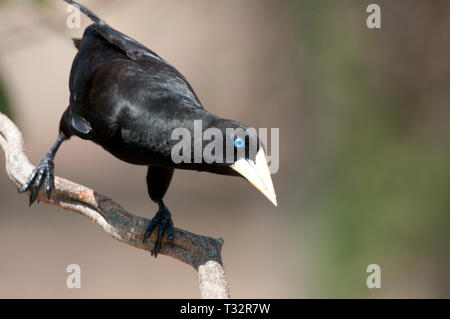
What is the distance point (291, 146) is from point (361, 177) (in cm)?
116

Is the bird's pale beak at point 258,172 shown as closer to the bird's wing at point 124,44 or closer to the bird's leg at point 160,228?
the bird's leg at point 160,228

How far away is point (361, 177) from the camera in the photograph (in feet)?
16.0

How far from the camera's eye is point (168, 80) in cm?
306

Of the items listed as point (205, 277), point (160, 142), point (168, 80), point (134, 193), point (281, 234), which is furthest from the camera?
point (134, 193)

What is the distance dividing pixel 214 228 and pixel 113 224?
477 centimetres

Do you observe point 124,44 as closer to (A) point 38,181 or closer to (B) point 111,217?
(A) point 38,181

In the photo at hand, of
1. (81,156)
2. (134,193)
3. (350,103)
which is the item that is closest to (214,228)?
(134,193)

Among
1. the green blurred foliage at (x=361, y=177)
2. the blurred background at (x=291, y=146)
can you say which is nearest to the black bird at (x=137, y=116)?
the blurred background at (x=291, y=146)

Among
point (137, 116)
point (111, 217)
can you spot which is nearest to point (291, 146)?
point (137, 116)

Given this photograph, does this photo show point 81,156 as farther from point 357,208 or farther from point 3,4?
point 3,4

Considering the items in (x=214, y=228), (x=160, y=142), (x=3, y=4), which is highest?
(x=3, y=4)

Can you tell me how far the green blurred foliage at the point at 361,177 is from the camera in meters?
4.66

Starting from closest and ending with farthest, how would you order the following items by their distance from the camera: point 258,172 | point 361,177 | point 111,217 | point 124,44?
1. point 258,172
2. point 111,217
3. point 124,44
4. point 361,177

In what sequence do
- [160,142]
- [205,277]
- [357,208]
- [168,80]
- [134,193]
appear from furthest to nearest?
[134,193], [357,208], [168,80], [160,142], [205,277]
